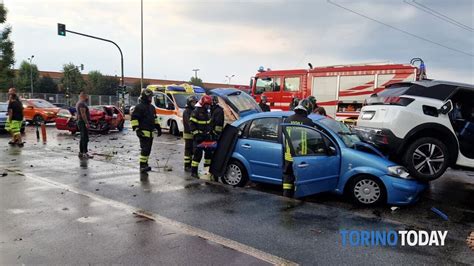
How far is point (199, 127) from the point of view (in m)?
8.07

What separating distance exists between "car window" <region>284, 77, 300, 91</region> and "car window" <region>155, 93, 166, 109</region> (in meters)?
5.87

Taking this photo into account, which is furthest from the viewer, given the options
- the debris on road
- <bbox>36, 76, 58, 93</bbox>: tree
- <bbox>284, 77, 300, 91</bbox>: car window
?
<bbox>36, 76, 58, 93</bbox>: tree

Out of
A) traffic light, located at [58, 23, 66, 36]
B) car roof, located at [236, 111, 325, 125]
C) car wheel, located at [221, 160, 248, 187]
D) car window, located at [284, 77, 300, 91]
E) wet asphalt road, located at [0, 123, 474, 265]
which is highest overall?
traffic light, located at [58, 23, 66, 36]

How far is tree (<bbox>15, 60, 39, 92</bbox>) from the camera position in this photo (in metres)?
63.5

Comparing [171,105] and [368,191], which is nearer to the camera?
[368,191]

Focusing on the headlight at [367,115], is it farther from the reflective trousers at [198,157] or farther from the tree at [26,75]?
the tree at [26,75]

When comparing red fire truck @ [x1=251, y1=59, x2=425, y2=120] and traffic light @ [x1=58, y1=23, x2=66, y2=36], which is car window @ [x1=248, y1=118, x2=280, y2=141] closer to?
red fire truck @ [x1=251, y1=59, x2=425, y2=120]

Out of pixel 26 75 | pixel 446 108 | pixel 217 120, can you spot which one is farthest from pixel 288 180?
pixel 26 75

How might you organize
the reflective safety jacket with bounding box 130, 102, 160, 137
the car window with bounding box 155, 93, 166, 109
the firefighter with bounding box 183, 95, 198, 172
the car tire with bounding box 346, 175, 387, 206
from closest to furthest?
the car tire with bounding box 346, 175, 387, 206 → the reflective safety jacket with bounding box 130, 102, 160, 137 → the firefighter with bounding box 183, 95, 198, 172 → the car window with bounding box 155, 93, 166, 109

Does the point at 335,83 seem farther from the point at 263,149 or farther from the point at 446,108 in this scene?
the point at 263,149

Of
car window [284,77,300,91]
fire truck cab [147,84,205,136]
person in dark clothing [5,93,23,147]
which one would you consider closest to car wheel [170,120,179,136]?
fire truck cab [147,84,205,136]

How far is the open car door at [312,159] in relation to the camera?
609 cm

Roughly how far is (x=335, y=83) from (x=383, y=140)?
797cm

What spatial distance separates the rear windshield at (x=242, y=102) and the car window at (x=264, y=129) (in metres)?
3.88
